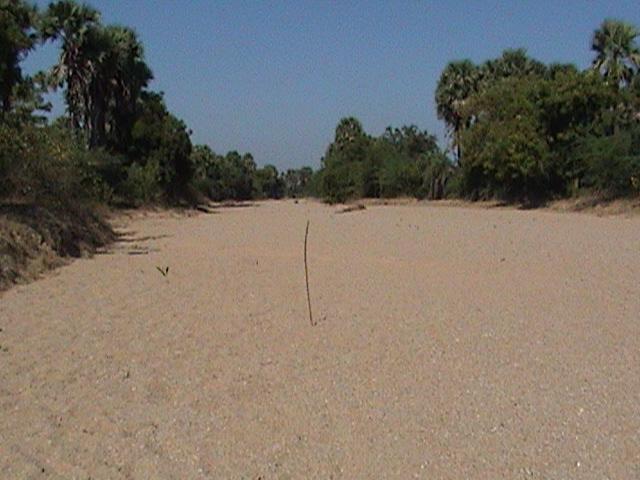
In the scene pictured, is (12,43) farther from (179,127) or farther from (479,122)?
(479,122)

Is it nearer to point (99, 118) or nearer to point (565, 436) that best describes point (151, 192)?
point (99, 118)

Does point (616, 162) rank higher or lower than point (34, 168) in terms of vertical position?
lower

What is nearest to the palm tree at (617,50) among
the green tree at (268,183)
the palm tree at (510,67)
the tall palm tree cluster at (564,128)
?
the tall palm tree cluster at (564,128)

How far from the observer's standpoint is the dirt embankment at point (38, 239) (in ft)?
37.8

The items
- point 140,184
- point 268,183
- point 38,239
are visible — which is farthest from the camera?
point 268,183

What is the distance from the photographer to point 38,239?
1339 cm

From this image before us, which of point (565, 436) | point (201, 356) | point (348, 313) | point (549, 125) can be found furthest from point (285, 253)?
point (549, 125)

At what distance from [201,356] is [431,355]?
224cm

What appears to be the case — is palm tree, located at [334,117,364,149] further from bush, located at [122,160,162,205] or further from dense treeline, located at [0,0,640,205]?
bush, located at [122,160,162,205]

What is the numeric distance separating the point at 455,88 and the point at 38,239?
45.4 meters

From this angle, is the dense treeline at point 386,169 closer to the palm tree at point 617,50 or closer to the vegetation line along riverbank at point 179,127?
the vegetation line along riverbank at point 179,127

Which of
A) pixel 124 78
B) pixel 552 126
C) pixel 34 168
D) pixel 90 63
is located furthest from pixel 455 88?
pixel 34 168

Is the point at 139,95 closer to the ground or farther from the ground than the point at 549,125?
farther from the ground

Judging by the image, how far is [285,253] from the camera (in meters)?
16.3
